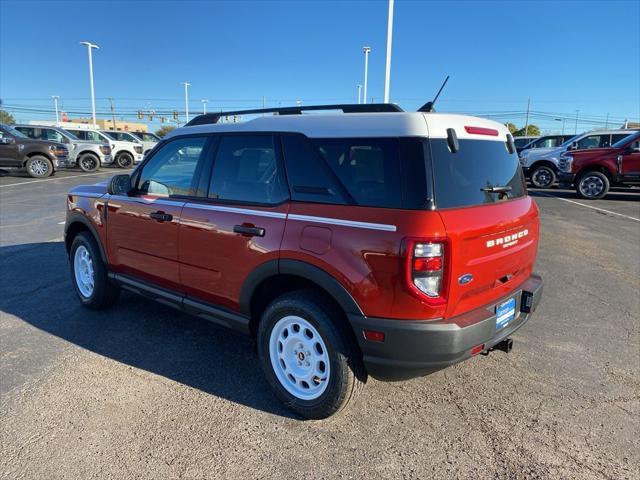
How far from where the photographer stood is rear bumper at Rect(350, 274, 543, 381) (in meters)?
2.44

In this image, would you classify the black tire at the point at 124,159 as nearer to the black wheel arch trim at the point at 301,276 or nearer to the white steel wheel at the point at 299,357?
the black wheel arch trim at the point at 301,276

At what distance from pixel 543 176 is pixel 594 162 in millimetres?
3227

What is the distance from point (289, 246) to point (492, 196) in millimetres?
1287

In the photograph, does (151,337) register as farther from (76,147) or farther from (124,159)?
(124,159)

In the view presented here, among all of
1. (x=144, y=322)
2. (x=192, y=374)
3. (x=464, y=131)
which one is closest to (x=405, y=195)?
(x=464, y=131)

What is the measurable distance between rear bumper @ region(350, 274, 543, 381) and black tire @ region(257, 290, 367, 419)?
131 millimetres

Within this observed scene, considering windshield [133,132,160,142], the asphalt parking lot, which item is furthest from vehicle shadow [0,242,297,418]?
windshield [133,132,160,142]

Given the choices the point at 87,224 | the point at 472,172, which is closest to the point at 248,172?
the point at 472,172

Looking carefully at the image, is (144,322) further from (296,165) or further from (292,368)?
(296,165)

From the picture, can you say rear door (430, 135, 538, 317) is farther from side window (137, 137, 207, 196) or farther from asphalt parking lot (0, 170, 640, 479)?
side window (137, 137, 207, 196)

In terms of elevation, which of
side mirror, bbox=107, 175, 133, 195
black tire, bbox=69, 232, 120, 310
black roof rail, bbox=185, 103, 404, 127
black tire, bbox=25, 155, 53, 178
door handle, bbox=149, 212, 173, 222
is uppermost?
black roof rail, bbox=185, 103, 404, 127

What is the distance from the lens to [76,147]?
822 inches

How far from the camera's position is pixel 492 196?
288 centimetres

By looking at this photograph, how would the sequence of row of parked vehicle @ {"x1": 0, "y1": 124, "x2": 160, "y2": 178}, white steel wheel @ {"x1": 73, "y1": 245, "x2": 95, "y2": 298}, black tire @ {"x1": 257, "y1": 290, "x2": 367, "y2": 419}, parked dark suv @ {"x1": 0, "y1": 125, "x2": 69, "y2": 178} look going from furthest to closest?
row of parked vehicle @ {"x1": 0, "y1": 124, "x2": 160, "y2": 178}, parked dark suv @ {"x1": 0, "y1": 125, "x2": 69, "y2": 178}, white steel wheel @ {"x1": 73, "y1": 245, "x2": 95, "y2": 298}, black tire @ {"x1": 257, "y1": 290, "x2": 367, "y2": 419}
